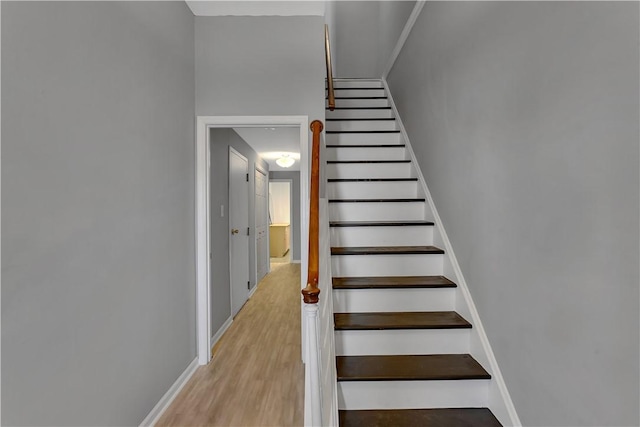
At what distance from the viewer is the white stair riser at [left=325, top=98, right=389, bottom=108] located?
396cm

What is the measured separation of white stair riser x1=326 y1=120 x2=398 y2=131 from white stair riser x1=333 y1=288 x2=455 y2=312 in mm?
2020

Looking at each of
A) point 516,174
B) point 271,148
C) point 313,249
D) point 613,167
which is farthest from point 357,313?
point 271,148

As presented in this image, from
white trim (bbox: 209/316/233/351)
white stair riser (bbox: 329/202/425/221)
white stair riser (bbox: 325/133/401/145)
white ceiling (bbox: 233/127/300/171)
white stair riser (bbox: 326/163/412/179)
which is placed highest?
white ceiling (bbox: 233/127/300/171)

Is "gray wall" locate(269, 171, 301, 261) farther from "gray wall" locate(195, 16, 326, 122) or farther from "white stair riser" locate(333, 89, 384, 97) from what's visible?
"gray wall" locate(195, 16, 326, 122)

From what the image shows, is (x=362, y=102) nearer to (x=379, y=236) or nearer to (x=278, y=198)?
(x=379, y=236)

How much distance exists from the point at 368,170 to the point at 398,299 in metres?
1.29

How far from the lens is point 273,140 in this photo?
4543 millimetres

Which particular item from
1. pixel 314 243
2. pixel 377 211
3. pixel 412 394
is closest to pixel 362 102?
pixel 377 211

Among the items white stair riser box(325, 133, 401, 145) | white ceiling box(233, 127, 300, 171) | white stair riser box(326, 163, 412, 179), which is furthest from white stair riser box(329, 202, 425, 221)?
white ceiling box(233, 127, 300, 171)

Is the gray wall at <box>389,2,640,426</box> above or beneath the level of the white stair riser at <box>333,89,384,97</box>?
beneath

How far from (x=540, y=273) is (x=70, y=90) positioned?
2.02 meters

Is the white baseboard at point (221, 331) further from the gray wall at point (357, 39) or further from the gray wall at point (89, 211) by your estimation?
the gray wall at point (357, 39)

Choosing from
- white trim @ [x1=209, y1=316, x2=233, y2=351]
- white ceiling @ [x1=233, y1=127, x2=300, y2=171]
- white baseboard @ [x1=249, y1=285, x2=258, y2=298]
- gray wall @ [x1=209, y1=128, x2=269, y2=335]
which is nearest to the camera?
white trim @ [x1=209, y1=316, x2=233, y2=351]

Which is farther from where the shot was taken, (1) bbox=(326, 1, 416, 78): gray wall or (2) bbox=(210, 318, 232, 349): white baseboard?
(1) bbox=(326, 1, 416, 78): gray wall
